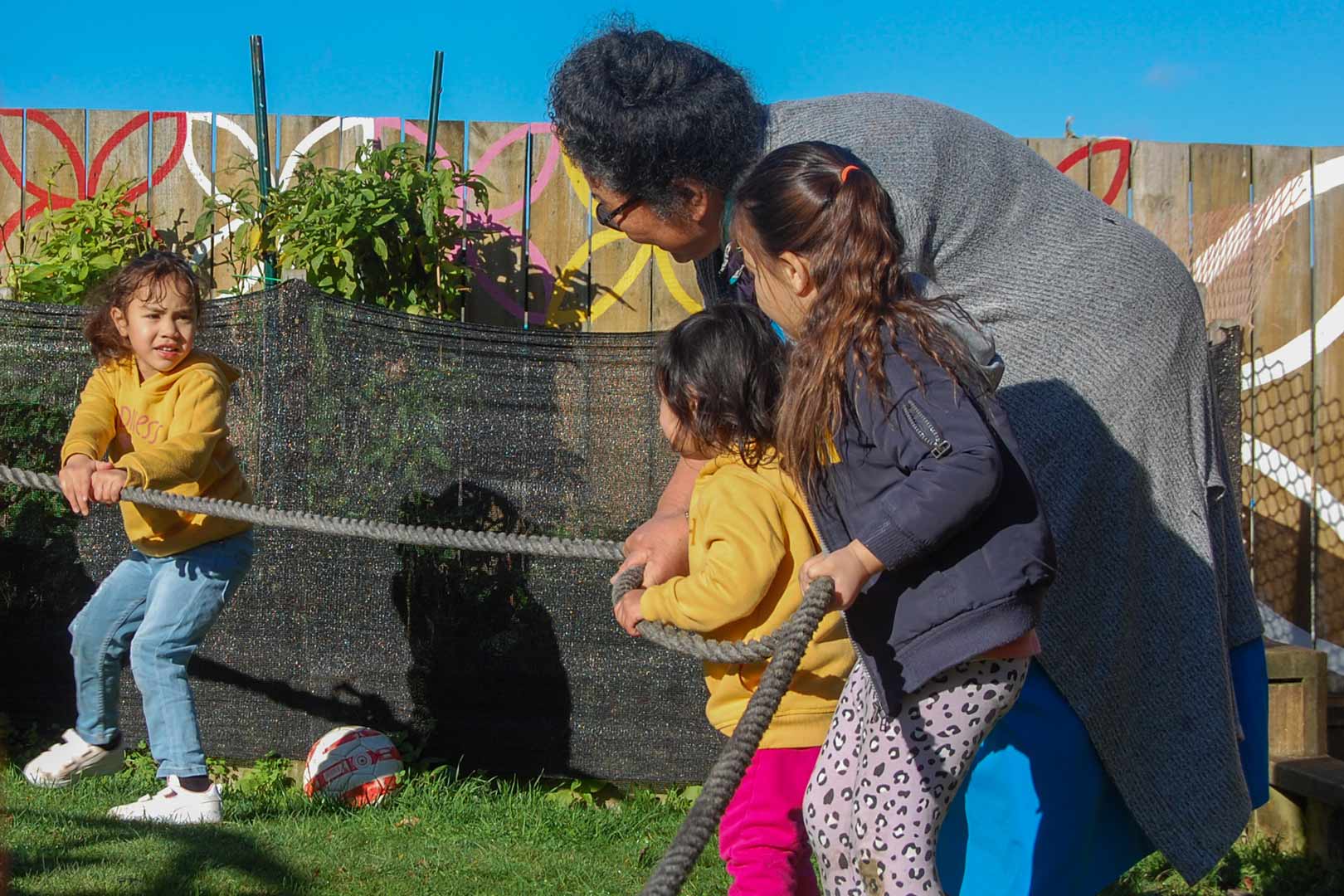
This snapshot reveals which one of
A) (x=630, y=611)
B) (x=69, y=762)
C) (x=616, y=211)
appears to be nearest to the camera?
(x=616, y=211)

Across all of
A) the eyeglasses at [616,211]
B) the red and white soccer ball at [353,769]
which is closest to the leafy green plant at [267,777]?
the red and white soccer ball at [353,769]

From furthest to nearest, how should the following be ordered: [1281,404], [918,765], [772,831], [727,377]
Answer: [1281,404] < [772,831] < [727,377] < [918,765]

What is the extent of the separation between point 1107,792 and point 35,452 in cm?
378

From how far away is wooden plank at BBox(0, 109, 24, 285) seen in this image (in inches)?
205

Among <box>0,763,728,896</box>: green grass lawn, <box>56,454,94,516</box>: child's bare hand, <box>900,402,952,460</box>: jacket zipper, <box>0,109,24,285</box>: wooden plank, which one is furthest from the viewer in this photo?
<box>0,109,24,285</box>: wooden plank

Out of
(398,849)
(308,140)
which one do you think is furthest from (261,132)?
(398,849)

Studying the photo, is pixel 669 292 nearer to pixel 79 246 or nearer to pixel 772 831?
pixel 79 246

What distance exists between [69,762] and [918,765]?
3127 millimetres

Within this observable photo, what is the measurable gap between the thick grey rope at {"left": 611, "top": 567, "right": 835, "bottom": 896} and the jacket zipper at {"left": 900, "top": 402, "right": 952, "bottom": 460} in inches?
8.5

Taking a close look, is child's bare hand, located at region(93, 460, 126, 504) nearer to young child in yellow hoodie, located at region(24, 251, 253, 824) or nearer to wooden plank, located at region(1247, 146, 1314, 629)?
young child in yellow hoodie, located at region(24, 251, 253, 824)

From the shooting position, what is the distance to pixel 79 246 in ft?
16.2

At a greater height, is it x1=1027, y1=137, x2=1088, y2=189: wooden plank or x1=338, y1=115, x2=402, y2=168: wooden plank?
x1=338, y1=115, x2=402, y2=168: wooden plank

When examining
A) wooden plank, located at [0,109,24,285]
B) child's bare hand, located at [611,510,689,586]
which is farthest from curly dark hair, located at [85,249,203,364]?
child's bare hand, located at [611,510,689,586]

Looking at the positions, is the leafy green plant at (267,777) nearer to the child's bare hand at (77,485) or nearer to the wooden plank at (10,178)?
the child's bare hand at (77,485)
